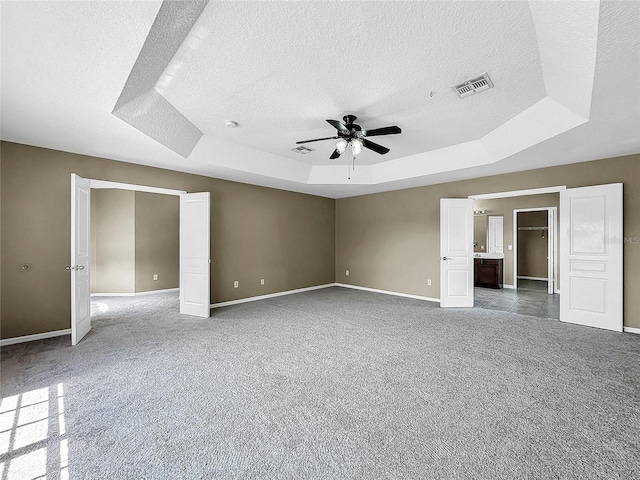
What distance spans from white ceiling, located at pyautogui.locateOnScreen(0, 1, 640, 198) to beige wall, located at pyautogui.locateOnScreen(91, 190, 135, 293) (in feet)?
10.0

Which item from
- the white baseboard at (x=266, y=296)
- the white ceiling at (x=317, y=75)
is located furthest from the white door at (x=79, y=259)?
the white baseboard at (x=266, y=296)

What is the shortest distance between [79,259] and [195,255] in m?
1.58

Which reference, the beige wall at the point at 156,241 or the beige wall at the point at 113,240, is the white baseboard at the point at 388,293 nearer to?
the beige wall at the point at 156,241

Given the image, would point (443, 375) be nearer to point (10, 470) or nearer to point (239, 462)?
point (239, 462)

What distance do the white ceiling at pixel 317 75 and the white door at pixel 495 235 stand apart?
156 inches

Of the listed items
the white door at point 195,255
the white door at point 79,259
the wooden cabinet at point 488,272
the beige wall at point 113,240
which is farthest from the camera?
the wooden cabinet at point 488,272

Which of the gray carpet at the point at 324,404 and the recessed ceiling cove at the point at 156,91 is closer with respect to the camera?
the gray carpet at the point at 324,404

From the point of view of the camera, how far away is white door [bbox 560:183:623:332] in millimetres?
4051

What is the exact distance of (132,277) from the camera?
6828 millimetres

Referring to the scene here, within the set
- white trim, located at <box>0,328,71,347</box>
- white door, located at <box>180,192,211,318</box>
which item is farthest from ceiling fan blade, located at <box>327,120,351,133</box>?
white trim, located at <box>0,328,71,347</box>

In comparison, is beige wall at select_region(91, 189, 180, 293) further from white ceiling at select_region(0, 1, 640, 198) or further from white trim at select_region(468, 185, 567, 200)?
white trim at select_region(468, 185, 567, 200)

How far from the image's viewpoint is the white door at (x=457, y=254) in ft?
18.1

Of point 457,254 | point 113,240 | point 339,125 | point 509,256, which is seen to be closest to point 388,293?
point 457,254

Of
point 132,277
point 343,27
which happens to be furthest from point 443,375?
point 132,277
